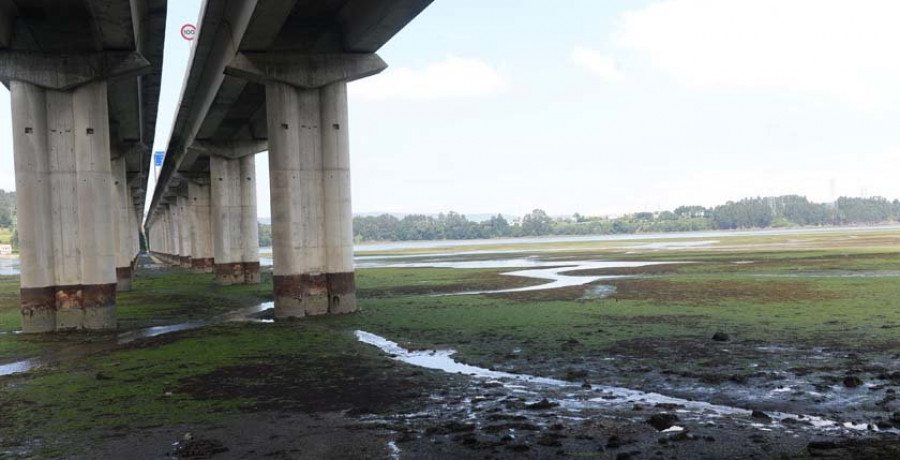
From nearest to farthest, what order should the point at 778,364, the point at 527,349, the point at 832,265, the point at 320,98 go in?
the point at 778,364 < the point at 527,349 < the point at 320,98 < the point at 832,265

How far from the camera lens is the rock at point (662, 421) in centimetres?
1057

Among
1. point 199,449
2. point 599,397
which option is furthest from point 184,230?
point 199,449

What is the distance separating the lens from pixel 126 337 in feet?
77.4

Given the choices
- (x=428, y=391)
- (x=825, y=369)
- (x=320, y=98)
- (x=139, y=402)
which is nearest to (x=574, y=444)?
(x=428, y=391)

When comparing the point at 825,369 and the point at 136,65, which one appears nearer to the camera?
the point at 825,369

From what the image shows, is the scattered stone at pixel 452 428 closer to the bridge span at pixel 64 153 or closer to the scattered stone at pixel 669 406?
the scattered stone at pixel 669 406

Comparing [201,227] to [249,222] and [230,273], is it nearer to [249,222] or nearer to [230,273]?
[249,222]

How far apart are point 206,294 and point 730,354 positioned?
3151 cm

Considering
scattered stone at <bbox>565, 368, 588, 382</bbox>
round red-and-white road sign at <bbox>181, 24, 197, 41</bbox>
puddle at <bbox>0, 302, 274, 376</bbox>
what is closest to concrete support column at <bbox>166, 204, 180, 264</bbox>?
round red-and-white road sign at <bbox>181, 24, 197, 41</bbox>

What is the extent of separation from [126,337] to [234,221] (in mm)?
27667

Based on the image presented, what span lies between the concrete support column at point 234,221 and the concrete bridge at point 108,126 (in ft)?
57.3

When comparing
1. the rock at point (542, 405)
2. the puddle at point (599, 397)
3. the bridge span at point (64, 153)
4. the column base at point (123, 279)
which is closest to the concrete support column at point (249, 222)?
the column base at point (123, 279)

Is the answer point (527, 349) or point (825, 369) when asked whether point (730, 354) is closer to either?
point (825, 369)

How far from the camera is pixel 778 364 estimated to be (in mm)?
14914
